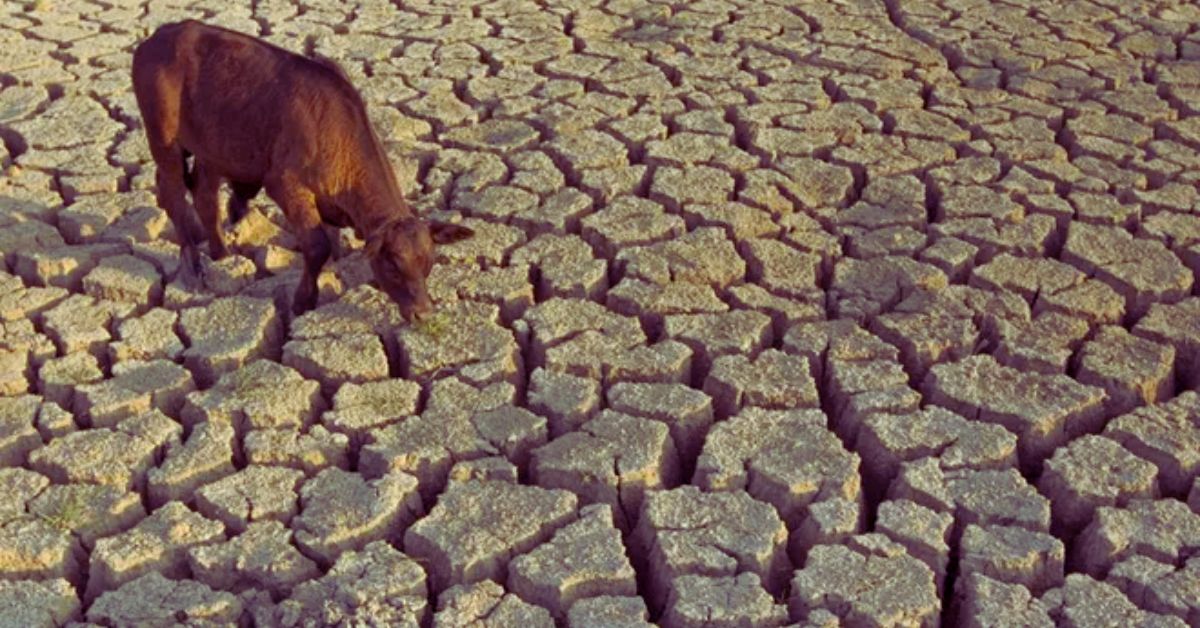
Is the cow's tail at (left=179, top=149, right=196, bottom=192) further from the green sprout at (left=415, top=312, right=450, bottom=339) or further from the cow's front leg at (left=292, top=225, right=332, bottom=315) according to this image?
the green sprout at (left=415, top=312, right=450, bottom=339)

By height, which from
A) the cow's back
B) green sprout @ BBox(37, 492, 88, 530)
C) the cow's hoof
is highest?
the cow's back

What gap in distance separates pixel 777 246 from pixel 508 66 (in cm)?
228

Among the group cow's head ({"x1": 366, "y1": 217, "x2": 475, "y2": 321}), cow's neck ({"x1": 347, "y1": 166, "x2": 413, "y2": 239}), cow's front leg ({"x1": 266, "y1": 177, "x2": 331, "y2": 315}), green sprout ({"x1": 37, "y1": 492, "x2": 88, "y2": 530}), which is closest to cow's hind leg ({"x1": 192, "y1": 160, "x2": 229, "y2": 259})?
cow's front leg ({"x1": 266, "y1": 177, "x2": 331, "y2": 315})

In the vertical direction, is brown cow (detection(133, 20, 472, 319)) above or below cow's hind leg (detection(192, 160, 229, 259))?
above

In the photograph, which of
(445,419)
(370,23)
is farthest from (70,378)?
(370,23)

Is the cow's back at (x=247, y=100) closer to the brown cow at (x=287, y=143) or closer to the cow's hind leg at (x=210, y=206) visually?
the brown cow at (x=287, y=143)

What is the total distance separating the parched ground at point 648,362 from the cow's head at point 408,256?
131 mm

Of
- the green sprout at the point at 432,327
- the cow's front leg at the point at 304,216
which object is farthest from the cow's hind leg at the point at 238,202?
the green sprout at the point at 432,327

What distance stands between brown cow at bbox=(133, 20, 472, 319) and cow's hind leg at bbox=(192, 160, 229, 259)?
0.5 inches

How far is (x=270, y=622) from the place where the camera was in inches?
140

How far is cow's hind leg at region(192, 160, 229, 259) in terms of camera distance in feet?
16.9

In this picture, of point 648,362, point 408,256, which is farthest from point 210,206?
point 648,362

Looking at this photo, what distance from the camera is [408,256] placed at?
15.1 ft

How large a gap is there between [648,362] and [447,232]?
0.77 meters
